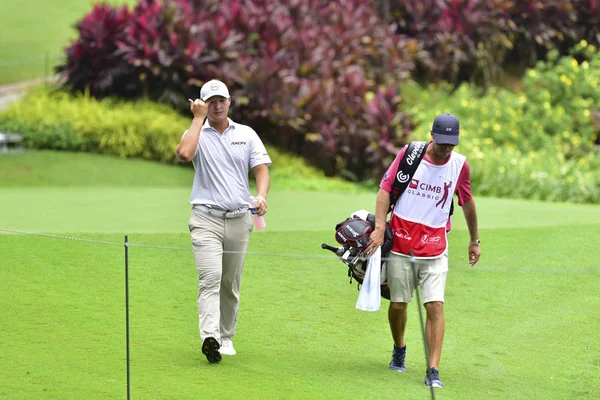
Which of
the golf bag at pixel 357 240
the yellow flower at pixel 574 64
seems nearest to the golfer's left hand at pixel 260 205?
the golf bag at pixel 357 240

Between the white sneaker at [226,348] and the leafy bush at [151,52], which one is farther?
the leafy bush at [151,52]

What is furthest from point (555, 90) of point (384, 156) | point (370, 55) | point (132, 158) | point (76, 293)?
point (76, 293)

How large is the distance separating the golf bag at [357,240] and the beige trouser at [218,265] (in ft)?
2.23

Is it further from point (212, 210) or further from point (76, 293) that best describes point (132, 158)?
point (212, 210)

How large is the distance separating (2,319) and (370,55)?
1227cm

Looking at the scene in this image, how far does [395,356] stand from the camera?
24.8 ft

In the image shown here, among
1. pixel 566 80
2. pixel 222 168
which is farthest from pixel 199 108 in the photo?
pixel 566 80

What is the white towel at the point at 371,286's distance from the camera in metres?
7.16

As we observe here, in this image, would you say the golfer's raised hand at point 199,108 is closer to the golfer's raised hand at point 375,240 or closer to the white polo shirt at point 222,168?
the white polo shirt at point 222,168

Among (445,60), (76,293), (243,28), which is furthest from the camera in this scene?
(445,60)

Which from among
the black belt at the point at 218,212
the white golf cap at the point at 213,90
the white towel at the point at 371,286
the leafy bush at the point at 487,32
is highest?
the leafy bush at the point at 487,32

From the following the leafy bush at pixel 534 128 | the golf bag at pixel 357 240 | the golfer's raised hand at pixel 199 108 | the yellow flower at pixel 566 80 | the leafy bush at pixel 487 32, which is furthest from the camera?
the leafy bush at pixel 487 32

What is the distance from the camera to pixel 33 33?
77.9 feet

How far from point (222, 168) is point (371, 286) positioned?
1269 mm
